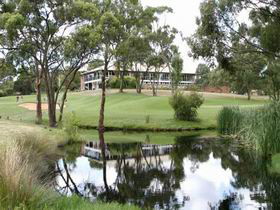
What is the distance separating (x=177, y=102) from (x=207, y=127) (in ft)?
12.1

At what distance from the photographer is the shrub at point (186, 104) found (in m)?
39.9

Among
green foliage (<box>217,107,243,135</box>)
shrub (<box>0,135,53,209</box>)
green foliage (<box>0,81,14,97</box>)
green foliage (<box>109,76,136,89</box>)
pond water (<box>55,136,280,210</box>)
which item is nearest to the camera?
shrub (<box>0,135,53,209</box>)

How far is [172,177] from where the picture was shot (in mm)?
16438

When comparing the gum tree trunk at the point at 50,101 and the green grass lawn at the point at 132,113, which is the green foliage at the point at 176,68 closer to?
the green grass lawn at the point at 132,113

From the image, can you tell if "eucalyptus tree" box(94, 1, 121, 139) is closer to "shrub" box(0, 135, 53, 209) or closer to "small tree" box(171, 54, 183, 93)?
"shrub" box(0, 135, 53, 209)

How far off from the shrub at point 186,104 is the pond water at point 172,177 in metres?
14.1

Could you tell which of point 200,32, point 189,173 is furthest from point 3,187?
point 200,32

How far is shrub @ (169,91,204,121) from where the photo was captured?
3991 centimetres

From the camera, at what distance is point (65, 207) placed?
8203 mm

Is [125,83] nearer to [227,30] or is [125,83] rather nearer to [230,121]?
[230,121]

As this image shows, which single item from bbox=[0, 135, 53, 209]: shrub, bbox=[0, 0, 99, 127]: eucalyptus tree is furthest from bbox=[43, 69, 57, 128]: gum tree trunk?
bbox=[0, 135, 53, 209]: shrub

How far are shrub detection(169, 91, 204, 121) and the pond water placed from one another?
14140 mm

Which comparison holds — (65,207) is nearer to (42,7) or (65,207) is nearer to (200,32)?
(200,32)

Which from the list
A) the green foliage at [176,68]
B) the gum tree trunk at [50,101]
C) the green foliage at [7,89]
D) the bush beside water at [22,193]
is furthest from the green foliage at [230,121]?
the green foliage at [7,89]
